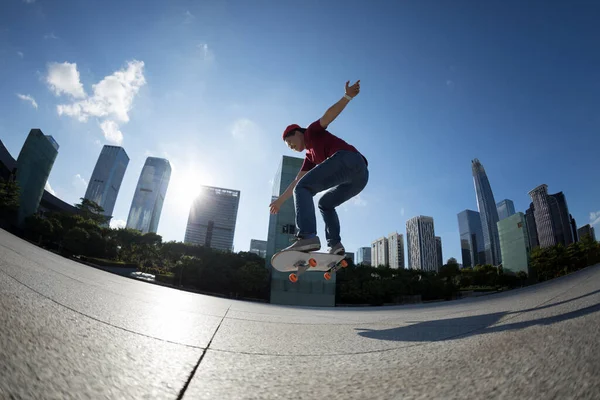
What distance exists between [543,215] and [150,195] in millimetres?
205591

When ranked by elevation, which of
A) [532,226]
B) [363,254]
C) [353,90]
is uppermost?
[532,226]

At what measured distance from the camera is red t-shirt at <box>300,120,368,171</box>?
124 inches

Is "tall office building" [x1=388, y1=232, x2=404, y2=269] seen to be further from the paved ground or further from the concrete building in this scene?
the paved ground

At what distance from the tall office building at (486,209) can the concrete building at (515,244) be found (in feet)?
206

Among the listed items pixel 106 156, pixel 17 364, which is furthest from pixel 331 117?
pixel 106 156

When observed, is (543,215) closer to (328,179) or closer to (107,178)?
Answer: (328,179)

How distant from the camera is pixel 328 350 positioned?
111cm

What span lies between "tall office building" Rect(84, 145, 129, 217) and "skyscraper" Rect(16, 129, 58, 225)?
123655mm

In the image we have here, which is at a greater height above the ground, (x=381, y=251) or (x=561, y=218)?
(x=561, y=218)

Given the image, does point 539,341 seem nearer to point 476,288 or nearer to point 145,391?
point 145,391

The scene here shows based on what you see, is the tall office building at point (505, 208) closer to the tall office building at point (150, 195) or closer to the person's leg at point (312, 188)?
the person's leg at point (312, 188)

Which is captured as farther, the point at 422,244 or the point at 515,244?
the point at 422,244

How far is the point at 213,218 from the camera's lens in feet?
493

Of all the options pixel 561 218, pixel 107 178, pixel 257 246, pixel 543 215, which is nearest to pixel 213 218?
pixel 257 246
